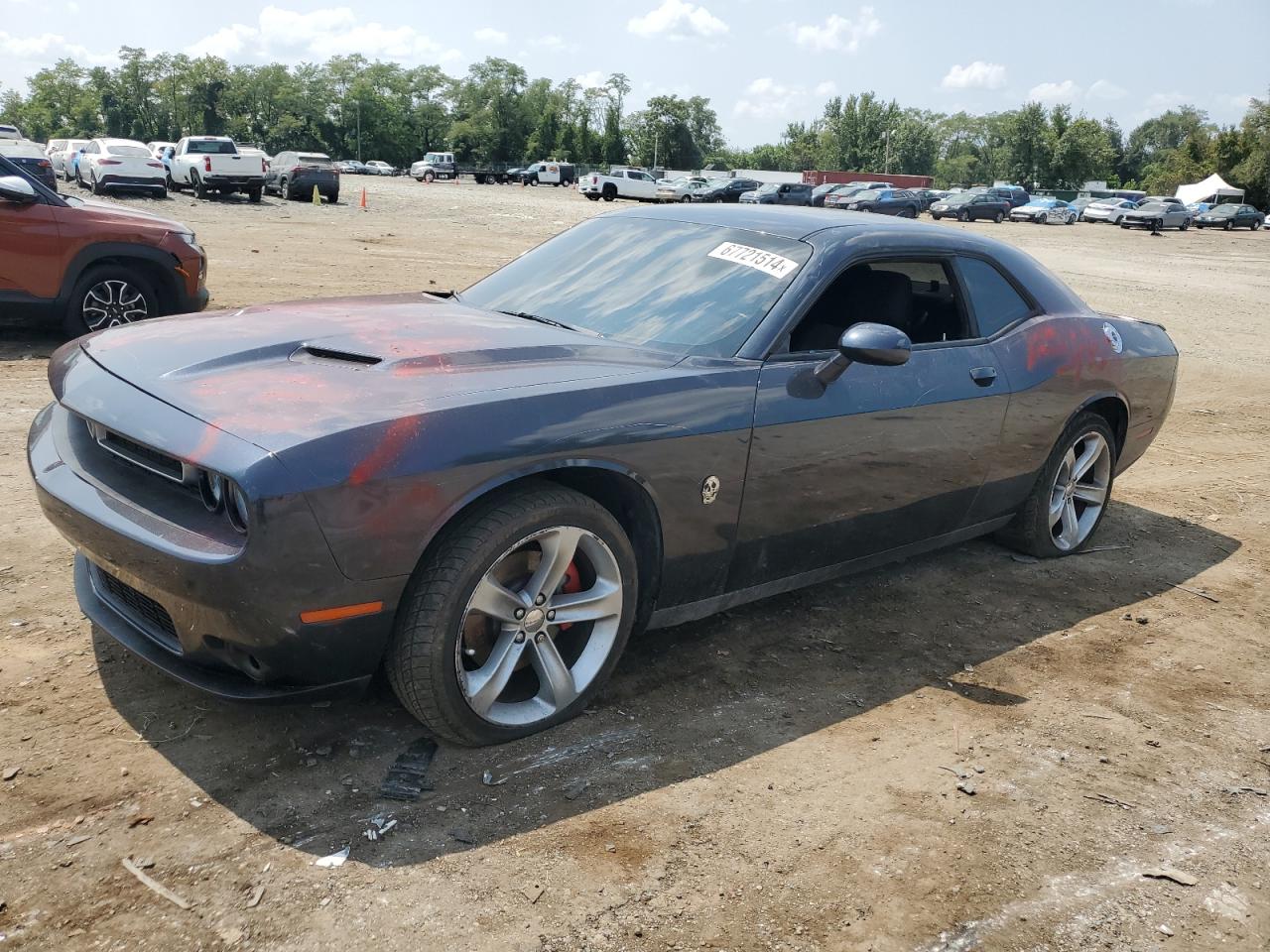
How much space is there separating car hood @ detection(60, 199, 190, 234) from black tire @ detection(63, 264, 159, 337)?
1.18 ft

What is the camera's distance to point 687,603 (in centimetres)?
350

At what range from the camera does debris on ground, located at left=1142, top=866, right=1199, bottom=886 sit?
2.78 m

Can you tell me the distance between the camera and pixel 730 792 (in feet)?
9.80

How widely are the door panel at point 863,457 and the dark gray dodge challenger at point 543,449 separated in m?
0.01

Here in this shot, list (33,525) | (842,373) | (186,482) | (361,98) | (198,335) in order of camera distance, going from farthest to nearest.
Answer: (361,98), (33,525), (842,373), (198,335), (186,482)

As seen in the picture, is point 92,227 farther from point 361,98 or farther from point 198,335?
point 361,98

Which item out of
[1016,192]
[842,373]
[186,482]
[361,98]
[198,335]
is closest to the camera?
[186,482]

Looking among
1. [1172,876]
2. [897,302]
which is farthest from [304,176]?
[1172,876]

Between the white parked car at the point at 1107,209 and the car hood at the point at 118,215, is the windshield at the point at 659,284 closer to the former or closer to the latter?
the car hood at the point at 118,215

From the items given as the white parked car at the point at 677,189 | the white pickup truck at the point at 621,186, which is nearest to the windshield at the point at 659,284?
the white parked car at the point at 677,189

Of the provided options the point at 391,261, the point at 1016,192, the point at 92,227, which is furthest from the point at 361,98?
the point at 92,227

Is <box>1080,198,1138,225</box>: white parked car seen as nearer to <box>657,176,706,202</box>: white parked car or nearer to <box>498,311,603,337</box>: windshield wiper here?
<box>657,176,706,202</box>: white parked car

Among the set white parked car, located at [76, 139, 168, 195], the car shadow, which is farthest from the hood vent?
white parked car, located at [76, 139, 168, 195]

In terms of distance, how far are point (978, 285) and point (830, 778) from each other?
7.75 feet
